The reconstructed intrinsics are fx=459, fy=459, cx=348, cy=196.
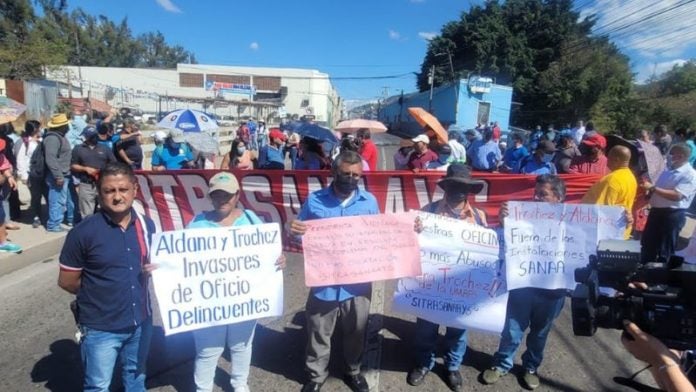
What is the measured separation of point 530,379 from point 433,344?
0.79 meters

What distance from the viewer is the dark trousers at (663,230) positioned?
573cm

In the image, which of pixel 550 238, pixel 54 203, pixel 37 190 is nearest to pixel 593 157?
pixel 550 238

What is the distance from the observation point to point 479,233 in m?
3.50

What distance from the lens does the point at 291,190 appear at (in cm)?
522

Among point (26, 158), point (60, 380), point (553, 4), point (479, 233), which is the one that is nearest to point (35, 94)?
point (26, 158)

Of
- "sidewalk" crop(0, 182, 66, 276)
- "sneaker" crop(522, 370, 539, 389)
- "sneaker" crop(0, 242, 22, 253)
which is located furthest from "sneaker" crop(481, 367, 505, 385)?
"sneaker" crop(0, 242, 22, 253)

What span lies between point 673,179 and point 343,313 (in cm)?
466

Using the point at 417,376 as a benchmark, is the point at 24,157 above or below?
above

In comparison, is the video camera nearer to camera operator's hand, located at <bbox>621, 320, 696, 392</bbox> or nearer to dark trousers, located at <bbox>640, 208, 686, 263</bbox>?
camera operator's hand, located at <bbox>621, 320, 696, 392</bbox>

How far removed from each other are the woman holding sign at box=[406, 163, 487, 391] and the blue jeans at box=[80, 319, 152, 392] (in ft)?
6.56

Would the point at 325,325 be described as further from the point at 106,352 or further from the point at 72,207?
the point at 72,207

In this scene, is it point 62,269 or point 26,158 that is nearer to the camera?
point 62,269

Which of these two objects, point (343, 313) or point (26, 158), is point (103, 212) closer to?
point (343, 313)

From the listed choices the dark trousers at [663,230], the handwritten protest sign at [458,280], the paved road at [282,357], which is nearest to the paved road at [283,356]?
the paved road at [282,357]
